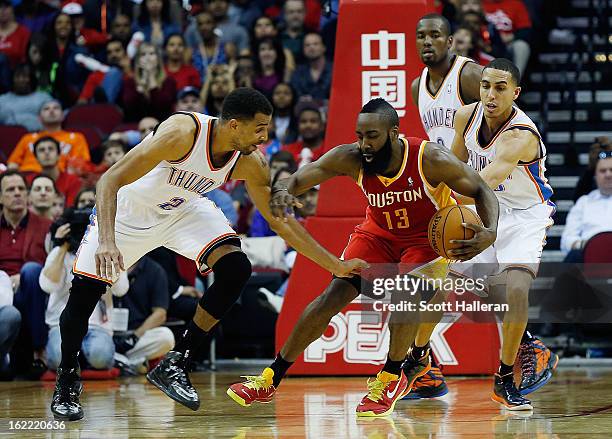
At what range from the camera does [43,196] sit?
9289 mm

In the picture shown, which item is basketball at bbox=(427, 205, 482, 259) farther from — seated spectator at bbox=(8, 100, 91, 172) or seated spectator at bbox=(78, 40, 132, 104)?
seated spectator at bbox=(78, 40, 132, 104)

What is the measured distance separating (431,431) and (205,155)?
187cm

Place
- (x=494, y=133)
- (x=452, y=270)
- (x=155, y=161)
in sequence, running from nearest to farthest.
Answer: (x=155, y=161) < (x=494, y=133) < (x=452, y=270)

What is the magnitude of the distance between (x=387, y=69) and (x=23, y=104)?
5.22 meters

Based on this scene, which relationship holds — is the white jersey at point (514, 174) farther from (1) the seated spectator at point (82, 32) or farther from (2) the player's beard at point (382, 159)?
(1) the seated spectator at point (82, 32)

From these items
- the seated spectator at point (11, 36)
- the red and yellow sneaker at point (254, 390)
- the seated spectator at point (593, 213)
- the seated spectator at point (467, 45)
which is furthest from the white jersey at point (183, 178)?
the seated spectator at point (11, 36)

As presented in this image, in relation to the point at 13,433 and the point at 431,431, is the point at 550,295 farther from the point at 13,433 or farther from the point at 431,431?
the point at 13,433

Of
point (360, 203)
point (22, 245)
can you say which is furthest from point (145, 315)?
point (360, 203)

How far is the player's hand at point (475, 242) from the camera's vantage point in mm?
5590

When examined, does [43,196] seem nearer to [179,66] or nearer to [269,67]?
[179,66]

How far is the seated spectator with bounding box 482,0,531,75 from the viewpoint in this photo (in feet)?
37.2

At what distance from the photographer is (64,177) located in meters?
10.3

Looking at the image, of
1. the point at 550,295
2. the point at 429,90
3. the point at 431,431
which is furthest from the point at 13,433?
the point at 550,295

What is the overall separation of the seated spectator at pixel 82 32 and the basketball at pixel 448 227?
25.6ft
